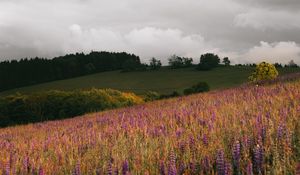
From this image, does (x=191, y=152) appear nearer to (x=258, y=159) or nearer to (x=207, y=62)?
(x=258, y=159)

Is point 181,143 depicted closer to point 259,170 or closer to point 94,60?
point 259,170

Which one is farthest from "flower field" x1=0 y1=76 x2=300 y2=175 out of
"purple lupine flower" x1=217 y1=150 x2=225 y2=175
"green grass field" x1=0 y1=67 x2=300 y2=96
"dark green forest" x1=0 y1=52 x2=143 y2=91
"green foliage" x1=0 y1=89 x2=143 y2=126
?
"dark green forest" x1=0 y1=52 x2=143 y2=91

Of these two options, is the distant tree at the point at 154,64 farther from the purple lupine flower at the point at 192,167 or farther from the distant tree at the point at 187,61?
the purple lupine flower at the point at 192,167

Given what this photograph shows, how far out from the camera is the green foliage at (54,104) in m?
45.2

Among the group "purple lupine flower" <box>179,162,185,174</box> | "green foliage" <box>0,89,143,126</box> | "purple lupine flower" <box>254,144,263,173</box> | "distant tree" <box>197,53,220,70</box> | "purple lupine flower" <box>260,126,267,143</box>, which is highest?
"distant tree" <box>197,53,220,70</box>

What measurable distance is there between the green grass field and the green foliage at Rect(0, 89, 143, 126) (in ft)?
167

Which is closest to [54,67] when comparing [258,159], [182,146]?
[182,146]

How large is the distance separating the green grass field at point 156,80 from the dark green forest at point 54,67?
7535 mm

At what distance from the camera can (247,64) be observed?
124062mm

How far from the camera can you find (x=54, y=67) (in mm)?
135000

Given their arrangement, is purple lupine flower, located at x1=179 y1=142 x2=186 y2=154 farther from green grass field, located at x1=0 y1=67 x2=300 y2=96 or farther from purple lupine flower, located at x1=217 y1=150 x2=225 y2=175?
green grass field, located at x1=0 y1=67 x2=300 y2=96

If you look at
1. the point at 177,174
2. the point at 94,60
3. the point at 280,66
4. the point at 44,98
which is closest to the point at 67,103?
the point at 44,98

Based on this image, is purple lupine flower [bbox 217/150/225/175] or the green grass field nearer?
purple lupine flower [bbox 217/150/225/175]

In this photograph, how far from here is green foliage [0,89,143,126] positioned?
45.2m
